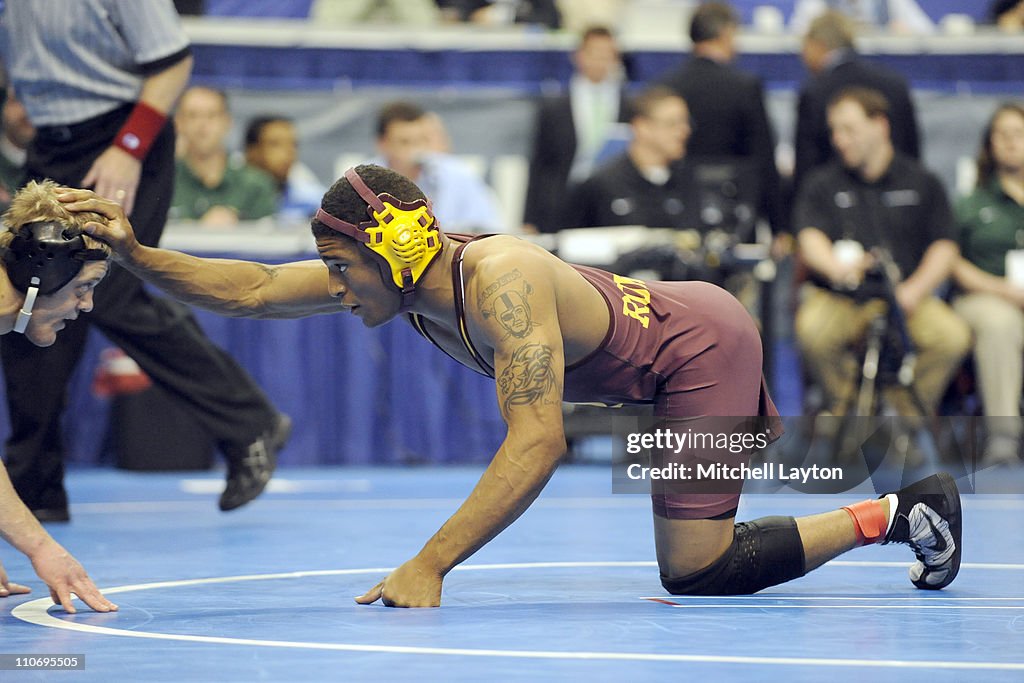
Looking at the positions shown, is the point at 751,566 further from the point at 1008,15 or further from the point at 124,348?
the point at 1008,15

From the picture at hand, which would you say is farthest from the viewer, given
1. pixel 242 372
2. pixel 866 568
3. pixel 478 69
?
pixel 478 69

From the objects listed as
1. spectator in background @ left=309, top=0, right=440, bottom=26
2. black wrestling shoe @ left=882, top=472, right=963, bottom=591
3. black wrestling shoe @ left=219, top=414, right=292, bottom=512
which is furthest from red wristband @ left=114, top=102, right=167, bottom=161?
spectator in background @ left=309, top=0, right=440, bottom=26

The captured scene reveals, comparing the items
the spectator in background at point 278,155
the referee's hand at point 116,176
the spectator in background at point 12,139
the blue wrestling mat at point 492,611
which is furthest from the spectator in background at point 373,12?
the referee's hand at point 116,176

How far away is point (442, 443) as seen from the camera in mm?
8961

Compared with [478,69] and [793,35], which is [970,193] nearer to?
[793,35]

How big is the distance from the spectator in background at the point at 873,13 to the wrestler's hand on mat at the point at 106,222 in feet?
29.1

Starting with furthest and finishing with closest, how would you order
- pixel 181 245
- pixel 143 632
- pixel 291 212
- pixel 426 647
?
pixel 291 212
pixel 181 245
pixel 143 632
pixel 426 647

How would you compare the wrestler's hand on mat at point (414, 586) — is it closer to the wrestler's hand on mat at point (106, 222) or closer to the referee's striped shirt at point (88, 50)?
the wrestler's hand on mat at point (106, 222)

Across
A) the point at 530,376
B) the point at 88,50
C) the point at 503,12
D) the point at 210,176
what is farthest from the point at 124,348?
the point at 503,12

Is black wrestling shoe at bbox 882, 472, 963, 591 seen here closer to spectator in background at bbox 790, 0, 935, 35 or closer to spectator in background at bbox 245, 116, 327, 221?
spectator in background at bbox 245, 116, 327, 221

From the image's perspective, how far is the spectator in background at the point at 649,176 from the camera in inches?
354

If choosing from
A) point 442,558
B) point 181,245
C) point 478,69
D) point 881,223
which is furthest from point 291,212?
point 442,558

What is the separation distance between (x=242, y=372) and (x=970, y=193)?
4701mm

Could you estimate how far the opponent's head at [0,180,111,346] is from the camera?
3920 mm
